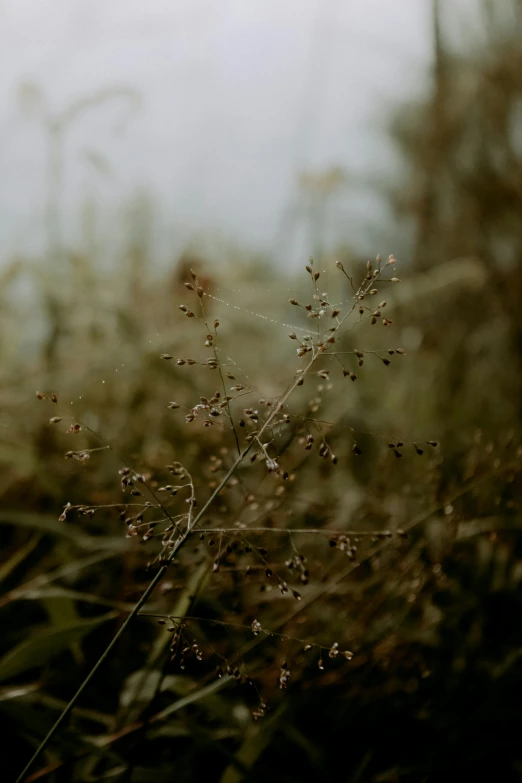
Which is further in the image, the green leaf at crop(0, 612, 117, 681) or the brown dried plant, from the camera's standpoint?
the green leaf at crop(0, 612, 117, 681)

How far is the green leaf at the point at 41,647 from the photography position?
474 millimetres

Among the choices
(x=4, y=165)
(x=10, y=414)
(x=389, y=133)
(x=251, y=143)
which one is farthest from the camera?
(x=389, y=133)

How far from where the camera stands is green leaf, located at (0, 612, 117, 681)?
1.56 ft

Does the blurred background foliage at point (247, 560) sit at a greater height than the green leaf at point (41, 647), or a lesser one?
lesser

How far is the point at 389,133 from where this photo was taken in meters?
2.52

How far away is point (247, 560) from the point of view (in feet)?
1.96

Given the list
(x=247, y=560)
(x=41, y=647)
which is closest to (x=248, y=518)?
(x=247, y=560)

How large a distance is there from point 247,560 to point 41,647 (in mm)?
200

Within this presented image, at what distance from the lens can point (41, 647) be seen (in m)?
0.49

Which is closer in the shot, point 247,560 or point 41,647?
point 41,647

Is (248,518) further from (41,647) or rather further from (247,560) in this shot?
(41,647)

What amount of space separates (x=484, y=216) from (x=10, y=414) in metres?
1.74

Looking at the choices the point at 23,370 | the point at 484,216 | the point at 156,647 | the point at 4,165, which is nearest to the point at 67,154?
the point at 4,165

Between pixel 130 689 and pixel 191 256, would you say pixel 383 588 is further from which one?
pixel 191 256
